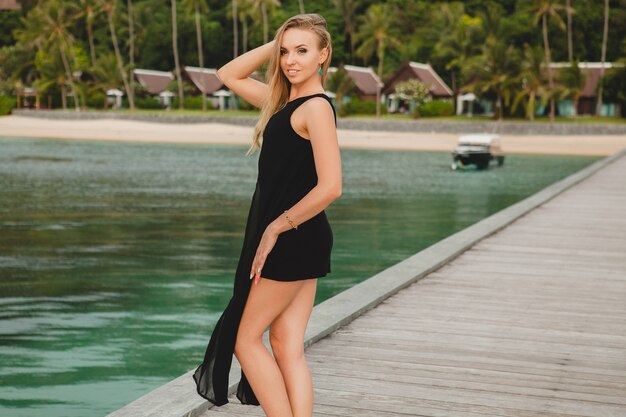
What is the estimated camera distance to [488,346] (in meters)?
5.91

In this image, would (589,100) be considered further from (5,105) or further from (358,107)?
(5,105)

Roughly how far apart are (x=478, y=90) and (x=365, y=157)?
20.7 m

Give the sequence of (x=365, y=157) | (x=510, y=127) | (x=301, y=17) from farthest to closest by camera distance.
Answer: (x=510, y=127) < (x=365, y=157) < (x=301, y=17)

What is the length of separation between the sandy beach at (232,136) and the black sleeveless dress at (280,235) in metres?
51.5

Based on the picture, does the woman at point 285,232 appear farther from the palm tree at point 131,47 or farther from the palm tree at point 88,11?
the palm tree at point 88,11

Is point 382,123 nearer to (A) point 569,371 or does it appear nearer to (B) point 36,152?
→ (B) point 36,152

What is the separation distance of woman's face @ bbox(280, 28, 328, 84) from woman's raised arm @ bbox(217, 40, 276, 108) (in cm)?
25

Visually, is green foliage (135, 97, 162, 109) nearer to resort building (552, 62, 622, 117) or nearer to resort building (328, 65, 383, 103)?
resort building (328, 65, 383, 103)

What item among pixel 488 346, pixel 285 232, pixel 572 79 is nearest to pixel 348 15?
pixel 572 79

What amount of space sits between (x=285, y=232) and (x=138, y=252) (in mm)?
13093

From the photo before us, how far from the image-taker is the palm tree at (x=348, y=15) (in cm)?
8181

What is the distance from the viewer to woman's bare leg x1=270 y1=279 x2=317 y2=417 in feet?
11.5

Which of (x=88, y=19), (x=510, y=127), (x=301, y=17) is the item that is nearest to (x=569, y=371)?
(x=301, y=17)

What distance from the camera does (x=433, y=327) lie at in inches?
251
